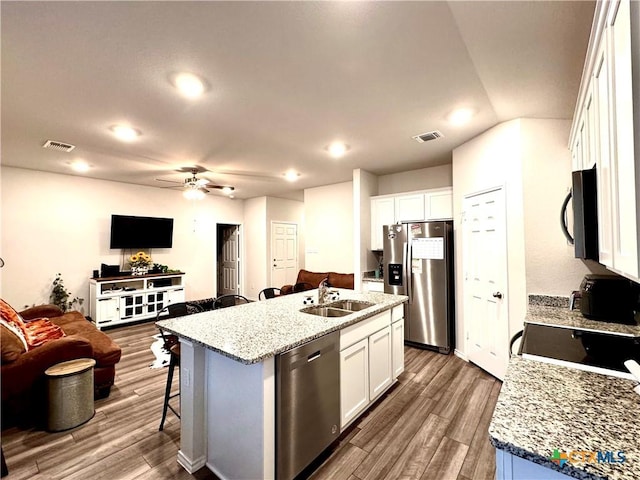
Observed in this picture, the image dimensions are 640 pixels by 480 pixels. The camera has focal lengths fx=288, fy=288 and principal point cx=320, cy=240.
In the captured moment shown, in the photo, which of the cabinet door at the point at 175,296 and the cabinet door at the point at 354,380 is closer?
the cabinet door at the point at 354,380

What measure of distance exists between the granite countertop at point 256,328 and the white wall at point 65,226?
14.7 ft

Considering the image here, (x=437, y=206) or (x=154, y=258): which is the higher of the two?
(x=437, y=206)

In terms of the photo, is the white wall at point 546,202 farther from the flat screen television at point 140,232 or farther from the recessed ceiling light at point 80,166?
the flat screen television at point 140,232

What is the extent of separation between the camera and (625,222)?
0.92 meters

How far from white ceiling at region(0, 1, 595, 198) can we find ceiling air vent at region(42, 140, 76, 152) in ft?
0.25

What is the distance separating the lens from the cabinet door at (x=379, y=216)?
4.94 meters

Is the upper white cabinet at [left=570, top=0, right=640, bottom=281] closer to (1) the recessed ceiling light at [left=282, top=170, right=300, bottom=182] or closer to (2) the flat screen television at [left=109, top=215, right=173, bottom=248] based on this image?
(1) the recessed ceiling light at [left=282, top=170, right=300, bottom=182]

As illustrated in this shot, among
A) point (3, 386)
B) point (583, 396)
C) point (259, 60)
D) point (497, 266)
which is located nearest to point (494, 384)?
point (497, 266)

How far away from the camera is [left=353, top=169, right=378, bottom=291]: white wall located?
16.3 feet

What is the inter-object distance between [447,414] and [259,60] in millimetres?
3224

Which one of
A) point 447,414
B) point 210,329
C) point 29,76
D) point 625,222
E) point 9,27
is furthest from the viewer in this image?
point 447,414

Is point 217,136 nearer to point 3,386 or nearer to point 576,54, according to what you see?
point 3,386

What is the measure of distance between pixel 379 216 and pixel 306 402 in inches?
148

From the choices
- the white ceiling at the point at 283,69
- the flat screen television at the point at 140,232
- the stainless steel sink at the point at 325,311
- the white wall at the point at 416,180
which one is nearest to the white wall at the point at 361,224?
the white wall at the point at 416,180
